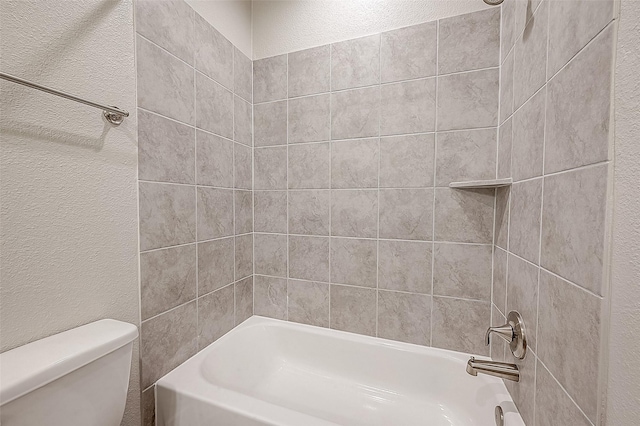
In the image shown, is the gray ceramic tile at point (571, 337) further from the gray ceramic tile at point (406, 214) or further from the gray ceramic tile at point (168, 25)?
the gray ceramic tile at point (168, 25)

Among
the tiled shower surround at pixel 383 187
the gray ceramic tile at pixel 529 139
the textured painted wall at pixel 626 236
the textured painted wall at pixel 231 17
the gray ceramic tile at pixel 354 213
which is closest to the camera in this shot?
the textured painted wall at pixel 626 236

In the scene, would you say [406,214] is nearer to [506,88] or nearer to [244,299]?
[506,88]

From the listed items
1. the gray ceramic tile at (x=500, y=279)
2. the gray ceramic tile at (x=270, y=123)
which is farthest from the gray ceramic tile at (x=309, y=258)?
the gray ceramic tile at (x=500, y=279)

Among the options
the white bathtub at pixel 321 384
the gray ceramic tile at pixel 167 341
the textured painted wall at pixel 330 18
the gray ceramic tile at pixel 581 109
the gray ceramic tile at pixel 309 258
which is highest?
the textured painted wall at pixel 330 18

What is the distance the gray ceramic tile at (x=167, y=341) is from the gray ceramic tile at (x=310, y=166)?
2.71ft

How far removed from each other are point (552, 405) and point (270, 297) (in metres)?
1.32

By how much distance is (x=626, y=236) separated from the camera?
1.46 feet

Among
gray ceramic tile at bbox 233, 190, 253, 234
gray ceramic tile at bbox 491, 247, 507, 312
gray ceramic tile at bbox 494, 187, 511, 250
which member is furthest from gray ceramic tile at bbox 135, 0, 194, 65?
gray ceramic tile at bbox 491, 247, 507, 312

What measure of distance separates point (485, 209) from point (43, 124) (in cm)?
160

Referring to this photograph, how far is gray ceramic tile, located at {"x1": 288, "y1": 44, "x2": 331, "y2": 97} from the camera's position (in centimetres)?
147

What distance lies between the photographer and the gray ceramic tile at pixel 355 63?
4.50ft

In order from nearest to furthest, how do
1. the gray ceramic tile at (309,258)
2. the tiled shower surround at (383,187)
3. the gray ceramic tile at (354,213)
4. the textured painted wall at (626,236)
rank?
1. the textured painted wall at (626,236)
2. the tiled shower surround at (383,187)
3. the gray ceramic tile at (354,213)
4. the gray ceramic tile at (309,258)

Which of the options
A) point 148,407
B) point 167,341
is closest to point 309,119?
point 167,341

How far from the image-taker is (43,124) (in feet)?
2.39
